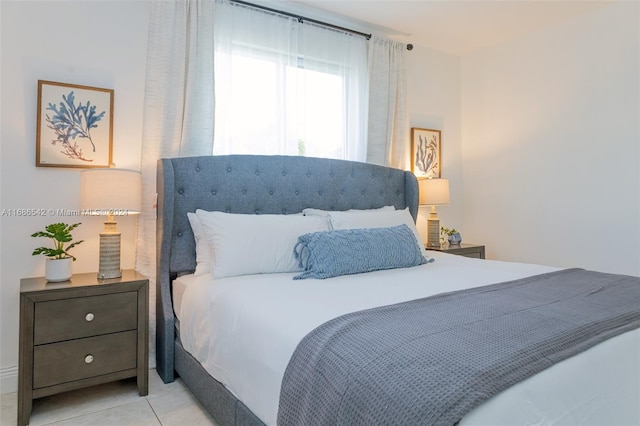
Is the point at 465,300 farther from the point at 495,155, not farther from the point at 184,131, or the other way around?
the point at 495,155

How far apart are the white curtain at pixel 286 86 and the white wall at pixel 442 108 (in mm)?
717

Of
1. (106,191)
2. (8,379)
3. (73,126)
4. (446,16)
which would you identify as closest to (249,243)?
(106,191)

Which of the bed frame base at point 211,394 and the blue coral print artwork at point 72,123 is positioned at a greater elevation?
the blue coral print artwork at point 72,123

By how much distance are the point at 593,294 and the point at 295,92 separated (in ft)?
7.71

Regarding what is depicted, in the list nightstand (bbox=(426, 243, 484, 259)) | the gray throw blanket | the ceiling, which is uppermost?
the ceiling

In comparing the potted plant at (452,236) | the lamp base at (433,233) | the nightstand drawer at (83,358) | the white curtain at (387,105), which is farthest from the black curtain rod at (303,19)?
the nightstand drawer at (83,358)

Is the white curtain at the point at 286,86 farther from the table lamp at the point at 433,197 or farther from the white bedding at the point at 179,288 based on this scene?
the white bedding at the point at 179,288

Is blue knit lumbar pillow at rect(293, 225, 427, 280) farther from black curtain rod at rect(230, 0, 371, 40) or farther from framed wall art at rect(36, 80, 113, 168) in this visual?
black curtain rod at rect(230, 0, 371, 40)

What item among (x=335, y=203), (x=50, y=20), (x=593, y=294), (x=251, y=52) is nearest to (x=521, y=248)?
(x=335, y=203)

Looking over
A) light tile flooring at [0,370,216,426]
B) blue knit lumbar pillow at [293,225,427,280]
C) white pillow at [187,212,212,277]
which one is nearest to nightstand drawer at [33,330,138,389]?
light tile flooring at [0,370,216,426]

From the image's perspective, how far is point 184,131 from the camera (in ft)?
8.69

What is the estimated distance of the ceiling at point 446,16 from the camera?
3127mm

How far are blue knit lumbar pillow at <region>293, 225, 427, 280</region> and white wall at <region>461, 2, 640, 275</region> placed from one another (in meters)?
1.78

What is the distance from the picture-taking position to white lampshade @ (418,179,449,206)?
12.0 feet
